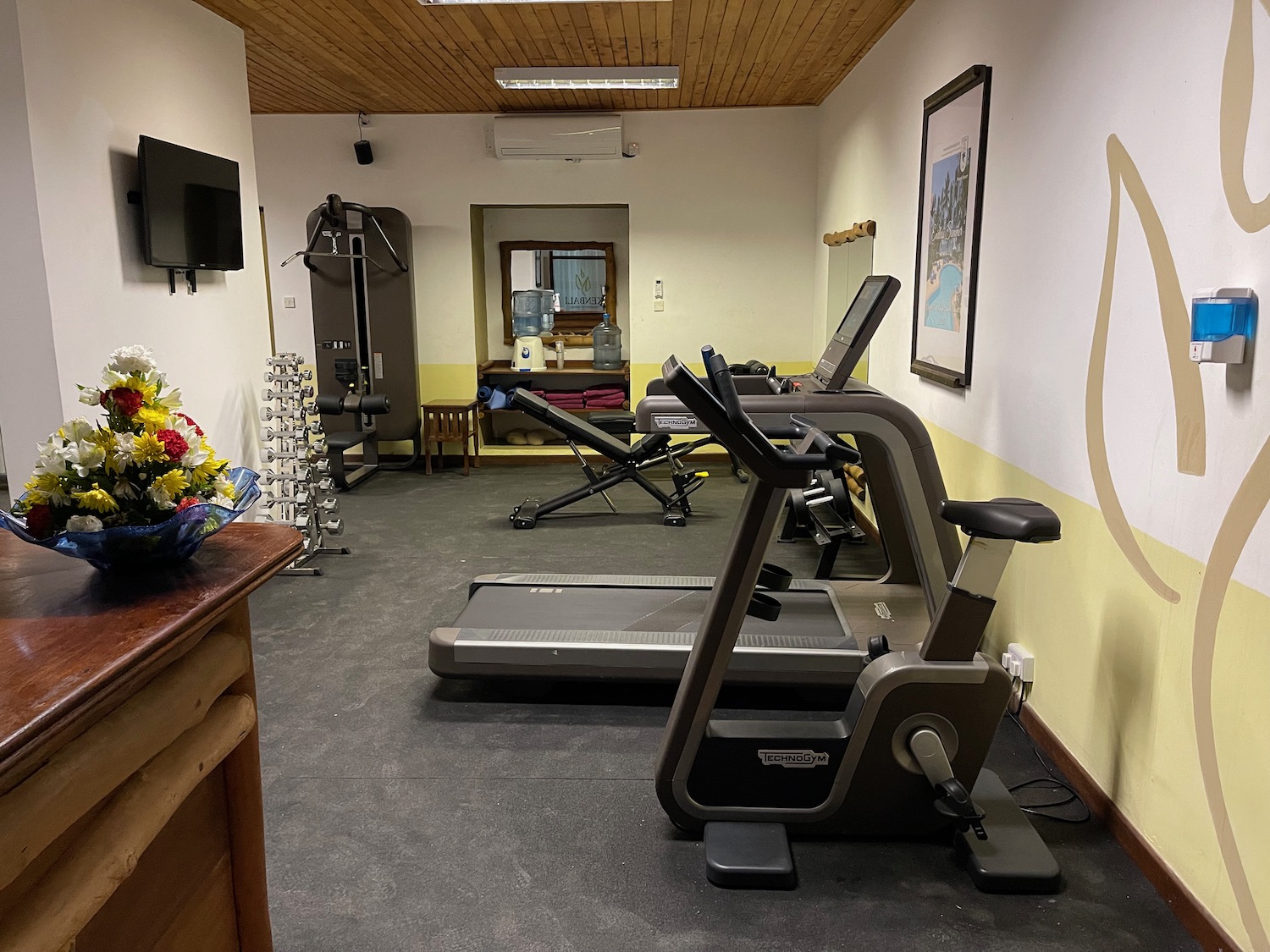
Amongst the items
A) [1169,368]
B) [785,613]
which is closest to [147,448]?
[1169,368]

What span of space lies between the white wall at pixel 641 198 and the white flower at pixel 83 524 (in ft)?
21.9

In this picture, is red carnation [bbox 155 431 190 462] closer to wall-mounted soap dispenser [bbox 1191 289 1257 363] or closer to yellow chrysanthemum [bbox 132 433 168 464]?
yellow chrysanthemum [bbox 132 433 168 464]

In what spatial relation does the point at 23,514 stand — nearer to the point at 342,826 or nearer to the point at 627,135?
the point at 342,826

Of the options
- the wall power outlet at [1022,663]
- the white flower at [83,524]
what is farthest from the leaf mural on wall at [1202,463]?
the white flower at [83,524]

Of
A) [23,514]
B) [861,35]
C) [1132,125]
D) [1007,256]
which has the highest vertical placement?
[861,35]

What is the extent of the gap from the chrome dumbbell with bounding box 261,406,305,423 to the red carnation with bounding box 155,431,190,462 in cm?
359

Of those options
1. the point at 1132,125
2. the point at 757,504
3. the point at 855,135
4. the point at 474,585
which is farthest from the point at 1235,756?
the point at 855,135

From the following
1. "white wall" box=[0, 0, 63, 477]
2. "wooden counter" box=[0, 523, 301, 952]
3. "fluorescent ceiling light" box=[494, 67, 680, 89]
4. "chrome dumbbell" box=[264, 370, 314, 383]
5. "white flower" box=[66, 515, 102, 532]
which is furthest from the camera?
"fluorescent ceiling light" box=[494, 67, 680, 89]

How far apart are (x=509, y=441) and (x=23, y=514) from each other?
22.5ft

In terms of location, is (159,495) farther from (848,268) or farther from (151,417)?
(848,268)

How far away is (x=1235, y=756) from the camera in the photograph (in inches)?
77.0

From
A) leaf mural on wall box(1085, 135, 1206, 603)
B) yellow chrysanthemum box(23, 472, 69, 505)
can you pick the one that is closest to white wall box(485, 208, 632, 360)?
leaf mural on wall box(1085, 135, 1206, 603)

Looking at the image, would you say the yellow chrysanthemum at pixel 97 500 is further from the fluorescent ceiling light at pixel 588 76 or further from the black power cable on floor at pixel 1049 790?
the fluorescent ceiling light at pixel 588 76

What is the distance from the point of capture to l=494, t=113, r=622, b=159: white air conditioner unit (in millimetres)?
7438
